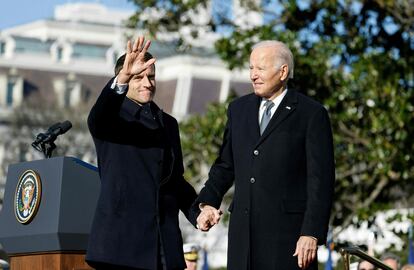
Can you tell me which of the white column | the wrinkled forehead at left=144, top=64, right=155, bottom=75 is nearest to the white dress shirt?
the wrinkled forehead at left=144, top=64, right=155, bottom=75

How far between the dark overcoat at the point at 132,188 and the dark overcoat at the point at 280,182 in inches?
13.3

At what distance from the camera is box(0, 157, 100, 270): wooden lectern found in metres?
7.28

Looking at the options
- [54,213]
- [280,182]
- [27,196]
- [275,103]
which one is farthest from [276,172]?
[27,196]

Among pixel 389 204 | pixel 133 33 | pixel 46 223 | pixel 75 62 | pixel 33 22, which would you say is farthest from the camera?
pixel 33 22

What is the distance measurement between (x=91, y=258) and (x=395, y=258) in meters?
6.83

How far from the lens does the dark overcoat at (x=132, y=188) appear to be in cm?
696

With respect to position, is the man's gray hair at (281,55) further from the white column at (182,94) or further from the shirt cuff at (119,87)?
the white column at (182,94)

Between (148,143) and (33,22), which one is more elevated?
(33,22)

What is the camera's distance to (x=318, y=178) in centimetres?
686

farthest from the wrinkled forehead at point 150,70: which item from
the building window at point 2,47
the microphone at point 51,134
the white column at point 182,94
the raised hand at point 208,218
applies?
the building window at point 2,47

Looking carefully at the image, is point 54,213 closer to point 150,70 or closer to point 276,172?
point 150,70

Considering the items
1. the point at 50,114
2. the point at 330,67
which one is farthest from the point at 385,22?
the point at 50,114

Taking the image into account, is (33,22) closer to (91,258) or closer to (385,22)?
(385,22)

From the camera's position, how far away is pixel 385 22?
18.5 meters
